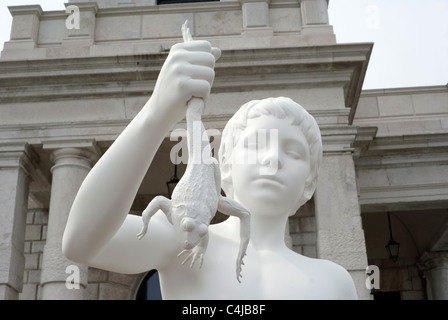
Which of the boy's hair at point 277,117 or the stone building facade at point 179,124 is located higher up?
the stone building facade at point 179,124

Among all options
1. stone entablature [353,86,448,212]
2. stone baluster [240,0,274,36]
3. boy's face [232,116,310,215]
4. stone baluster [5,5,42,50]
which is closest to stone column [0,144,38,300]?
stone baluster [5,5,42,50]

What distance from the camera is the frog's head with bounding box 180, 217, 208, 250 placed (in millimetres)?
1907

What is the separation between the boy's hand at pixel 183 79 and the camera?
214 centimetres

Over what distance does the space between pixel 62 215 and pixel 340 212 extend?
3650 millimetres

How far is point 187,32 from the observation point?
233cm

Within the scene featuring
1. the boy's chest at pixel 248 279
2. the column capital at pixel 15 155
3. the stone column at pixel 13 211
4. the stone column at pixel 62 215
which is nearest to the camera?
the boy's chest at pixel 248 279

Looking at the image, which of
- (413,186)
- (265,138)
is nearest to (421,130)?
(413,186)

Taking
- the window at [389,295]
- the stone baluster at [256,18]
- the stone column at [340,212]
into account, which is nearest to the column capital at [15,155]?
the stone baluster at [256,18]

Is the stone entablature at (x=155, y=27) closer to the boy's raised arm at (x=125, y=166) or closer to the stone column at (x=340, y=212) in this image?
the stone column at (x=340, y=212)

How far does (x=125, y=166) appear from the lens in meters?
2.21

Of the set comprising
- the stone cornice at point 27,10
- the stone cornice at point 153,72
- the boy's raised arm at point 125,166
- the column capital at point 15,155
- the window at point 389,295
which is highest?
the stone cornice at point 27,10

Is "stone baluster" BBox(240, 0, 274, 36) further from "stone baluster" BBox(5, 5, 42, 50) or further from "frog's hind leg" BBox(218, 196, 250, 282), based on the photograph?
"frog's hind leg" BBox(218, 196, 250, 282)
